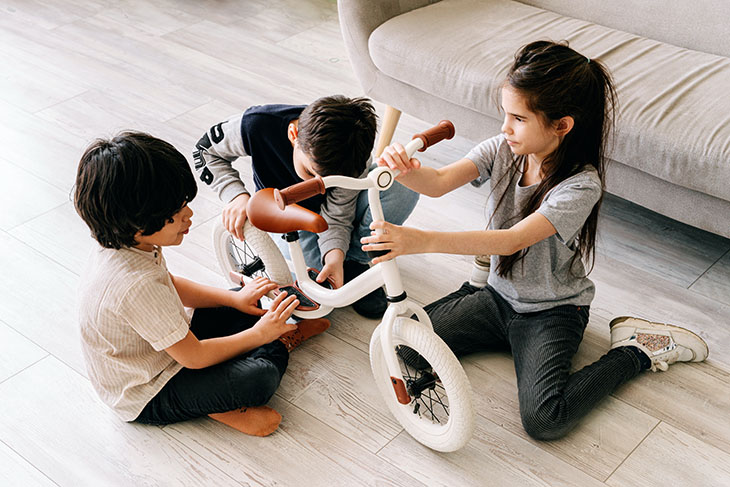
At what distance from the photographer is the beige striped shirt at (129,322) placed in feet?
4.31

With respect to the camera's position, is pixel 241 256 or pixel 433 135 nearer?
pixel 433 135

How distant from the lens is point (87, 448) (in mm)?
1426

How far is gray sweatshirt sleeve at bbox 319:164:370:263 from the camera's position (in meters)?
1.68

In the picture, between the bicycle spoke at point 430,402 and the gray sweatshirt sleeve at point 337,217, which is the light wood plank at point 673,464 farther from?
the gray sweatshirt sleeve at point 337,217

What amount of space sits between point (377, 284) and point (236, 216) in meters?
0.37

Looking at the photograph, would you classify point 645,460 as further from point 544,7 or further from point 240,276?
point 544,7

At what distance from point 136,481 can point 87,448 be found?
13cm

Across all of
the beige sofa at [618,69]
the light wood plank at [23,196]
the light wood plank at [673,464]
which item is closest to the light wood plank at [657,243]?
the beige sofa at [618,69]

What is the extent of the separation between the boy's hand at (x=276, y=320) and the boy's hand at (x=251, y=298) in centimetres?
6

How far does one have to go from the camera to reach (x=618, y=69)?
190 centimetres

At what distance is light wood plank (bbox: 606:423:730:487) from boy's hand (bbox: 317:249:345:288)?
657 mm

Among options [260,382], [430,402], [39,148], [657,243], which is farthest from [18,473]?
[657,243]

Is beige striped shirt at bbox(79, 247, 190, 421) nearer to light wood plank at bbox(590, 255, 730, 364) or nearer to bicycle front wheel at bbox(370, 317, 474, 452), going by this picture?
bicycle front wheel at bbox(370, 317, 474, 452)

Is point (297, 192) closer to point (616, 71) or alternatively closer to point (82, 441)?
point (82, 441)
